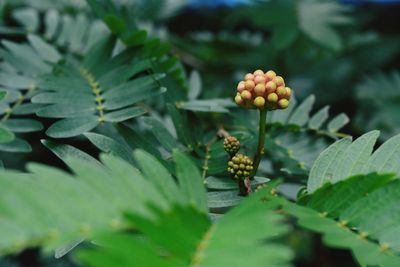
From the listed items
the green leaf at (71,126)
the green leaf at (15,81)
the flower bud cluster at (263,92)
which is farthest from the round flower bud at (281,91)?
the green leaf at (15,81)

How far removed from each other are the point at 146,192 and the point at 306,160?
1.87ft

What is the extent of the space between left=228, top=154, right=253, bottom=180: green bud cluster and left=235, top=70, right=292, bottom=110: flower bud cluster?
0.27 ft

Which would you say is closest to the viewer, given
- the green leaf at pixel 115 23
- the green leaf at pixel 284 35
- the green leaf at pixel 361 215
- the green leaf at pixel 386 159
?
the green leaf at pixel 361 215

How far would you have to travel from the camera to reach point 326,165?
0.78m

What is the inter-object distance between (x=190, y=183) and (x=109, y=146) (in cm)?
22

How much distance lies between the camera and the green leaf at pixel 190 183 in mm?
644

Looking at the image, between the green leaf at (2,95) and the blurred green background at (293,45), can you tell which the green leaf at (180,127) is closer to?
the green leaf at (2,95)

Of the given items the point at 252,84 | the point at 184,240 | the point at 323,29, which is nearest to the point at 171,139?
the point at 252,84

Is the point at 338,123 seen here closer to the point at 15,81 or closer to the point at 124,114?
the point at 124,114

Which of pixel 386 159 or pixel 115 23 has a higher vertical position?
pixel 115 23

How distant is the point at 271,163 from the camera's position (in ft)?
3.96

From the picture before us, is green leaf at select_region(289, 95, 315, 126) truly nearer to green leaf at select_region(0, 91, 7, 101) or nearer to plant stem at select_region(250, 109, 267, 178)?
plant stem at select_region(250, 109, 267, 178)

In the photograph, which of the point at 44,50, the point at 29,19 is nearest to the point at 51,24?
the point at 29,19

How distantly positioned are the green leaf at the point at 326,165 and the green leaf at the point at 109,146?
277mm
